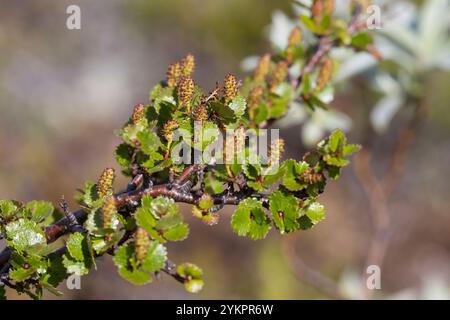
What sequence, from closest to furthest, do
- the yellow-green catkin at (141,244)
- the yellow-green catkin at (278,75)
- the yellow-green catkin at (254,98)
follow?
the yellow-green catkin at (141,244) → the yellow-green catkin at (254,98) → the yellow-green catkin at (278,75)

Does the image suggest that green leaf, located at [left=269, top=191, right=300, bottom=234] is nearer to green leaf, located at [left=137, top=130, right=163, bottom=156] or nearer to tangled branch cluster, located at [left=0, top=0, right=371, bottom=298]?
tangled branch cluster, located at [left=0, top=0, right=371, bottom=298]

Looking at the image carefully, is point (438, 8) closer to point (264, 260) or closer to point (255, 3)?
point (264, 260)

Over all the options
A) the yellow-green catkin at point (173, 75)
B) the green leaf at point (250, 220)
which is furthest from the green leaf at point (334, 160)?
the yellow-green catkin at point (173, 75)

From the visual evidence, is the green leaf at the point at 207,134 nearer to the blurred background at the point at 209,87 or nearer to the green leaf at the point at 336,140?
the green leaf at the point at 336,140

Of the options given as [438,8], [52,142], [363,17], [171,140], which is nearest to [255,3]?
[52,142]

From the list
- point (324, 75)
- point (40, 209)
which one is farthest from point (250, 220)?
point (324, 75)
